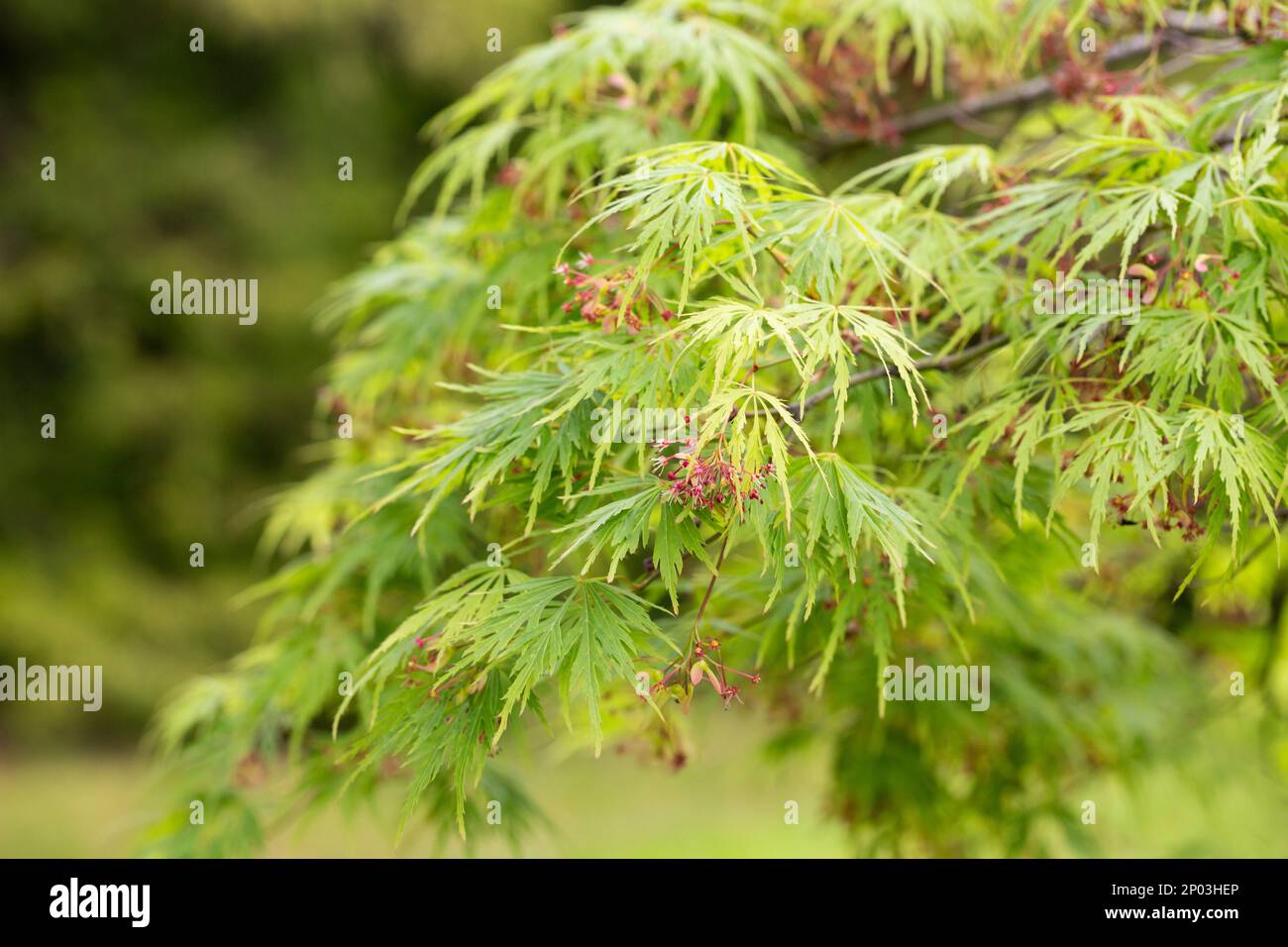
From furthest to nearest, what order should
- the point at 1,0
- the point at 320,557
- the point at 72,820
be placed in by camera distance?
the point at 1,0 → the point at 72,820 → the point at 320,557

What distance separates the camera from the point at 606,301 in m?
1.75

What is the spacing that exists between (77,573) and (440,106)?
14.6 ft

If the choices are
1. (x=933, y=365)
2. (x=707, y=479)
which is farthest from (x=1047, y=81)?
(x=707, y=479)

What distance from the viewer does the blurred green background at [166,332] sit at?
7.65m

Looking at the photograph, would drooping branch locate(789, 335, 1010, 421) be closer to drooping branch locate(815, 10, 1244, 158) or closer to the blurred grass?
drooping branch locate(815, 10, 1244, 158)

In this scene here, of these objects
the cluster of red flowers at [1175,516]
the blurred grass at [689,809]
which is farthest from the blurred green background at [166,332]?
the cluster of red flowers at [1175,516]

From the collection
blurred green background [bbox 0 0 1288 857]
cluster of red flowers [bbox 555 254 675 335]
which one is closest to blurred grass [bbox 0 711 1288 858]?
blurred green background [bbox 0 0 1288 857]

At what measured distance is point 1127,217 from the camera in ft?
5.59

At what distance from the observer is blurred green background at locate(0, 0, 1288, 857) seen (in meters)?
7.65

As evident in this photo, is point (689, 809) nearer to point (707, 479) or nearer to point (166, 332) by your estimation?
point (166, 332)

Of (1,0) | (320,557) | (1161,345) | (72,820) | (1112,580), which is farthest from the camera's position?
(1,0)

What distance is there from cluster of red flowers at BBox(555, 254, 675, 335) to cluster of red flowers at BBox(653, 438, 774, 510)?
0.24 meters

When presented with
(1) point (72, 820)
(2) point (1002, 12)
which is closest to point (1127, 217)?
(2) point (1002, 12)
